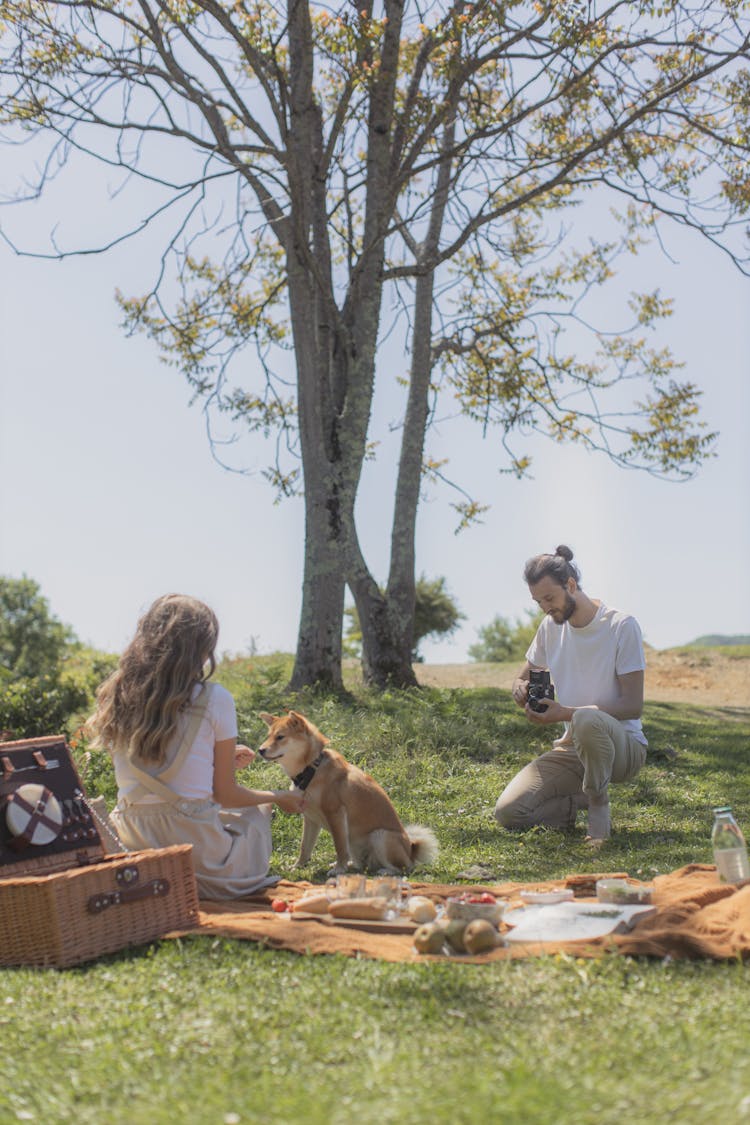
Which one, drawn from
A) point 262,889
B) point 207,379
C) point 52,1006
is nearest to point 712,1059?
point 52,1006

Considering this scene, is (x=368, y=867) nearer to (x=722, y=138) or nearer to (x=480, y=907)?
(x=480, y=907)

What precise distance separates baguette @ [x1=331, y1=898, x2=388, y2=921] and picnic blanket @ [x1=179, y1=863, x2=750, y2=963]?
0.07m

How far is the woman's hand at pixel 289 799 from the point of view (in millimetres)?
5641

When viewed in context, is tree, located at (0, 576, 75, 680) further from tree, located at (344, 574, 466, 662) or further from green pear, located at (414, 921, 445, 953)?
green pear, located at (414, 921, 445, 953)

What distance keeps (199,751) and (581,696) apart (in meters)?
2.80

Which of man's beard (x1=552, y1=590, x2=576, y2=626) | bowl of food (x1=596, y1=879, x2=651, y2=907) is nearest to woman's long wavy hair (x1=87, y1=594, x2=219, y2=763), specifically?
bowl of food (x1=596, y1=879, x2=651, y2=907)

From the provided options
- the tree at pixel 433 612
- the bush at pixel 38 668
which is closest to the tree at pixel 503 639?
the tree at pixel 433 612

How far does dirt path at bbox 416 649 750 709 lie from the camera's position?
733 inches

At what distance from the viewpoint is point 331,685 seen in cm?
1284

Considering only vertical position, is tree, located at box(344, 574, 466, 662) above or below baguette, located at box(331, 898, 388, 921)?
above

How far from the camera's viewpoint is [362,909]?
470cm

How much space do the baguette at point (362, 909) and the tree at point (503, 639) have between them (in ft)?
70.7

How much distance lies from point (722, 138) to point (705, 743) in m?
7.41

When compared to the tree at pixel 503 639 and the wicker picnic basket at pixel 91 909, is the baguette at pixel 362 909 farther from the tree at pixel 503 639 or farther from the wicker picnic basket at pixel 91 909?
the tree at pixel 503 639
